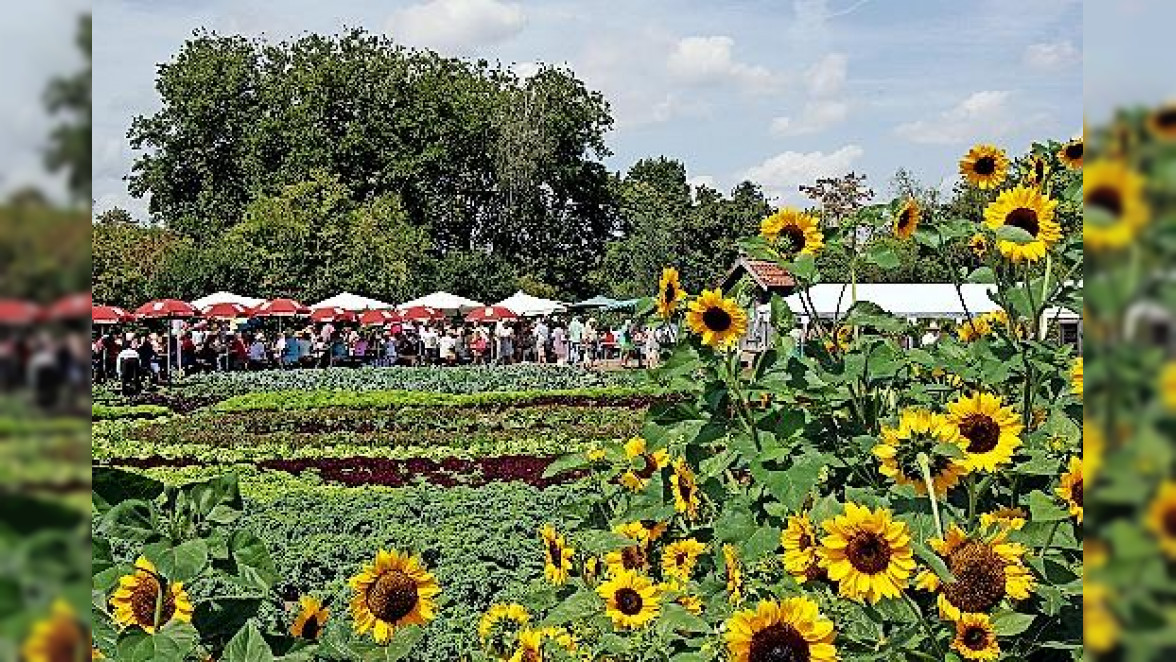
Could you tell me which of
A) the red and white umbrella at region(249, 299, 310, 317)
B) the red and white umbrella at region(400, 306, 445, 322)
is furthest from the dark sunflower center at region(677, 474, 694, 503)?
the red and white umbrella at region(400, 306, 445, 322)

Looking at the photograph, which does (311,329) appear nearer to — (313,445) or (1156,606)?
(313,445)

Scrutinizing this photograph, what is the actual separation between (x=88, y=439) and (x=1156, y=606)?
0.74 ft

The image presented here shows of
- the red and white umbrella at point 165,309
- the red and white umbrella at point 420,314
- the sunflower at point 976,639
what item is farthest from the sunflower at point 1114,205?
the red and white umbrella at point 420,314

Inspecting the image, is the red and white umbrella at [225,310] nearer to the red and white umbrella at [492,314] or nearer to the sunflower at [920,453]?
the red and white umbrella at [492,314]

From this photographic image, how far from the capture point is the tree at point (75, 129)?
28 centimetres

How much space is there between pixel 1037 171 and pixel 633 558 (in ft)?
4.52

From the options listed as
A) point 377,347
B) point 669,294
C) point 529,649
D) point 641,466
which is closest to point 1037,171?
point 669,294

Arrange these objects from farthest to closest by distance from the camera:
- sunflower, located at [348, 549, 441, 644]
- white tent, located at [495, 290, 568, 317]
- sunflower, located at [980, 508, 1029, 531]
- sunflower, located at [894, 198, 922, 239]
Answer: white tent, located at [495, 290, 568, 317]
sunflower, located at [894, 198, 922, 239]
sunflower, located at [348, 549, 441, 644]
sunflower, located at [980, 508, 1029, 531]

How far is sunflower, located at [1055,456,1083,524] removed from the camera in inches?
78.9

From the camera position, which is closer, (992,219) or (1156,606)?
(1156,606)

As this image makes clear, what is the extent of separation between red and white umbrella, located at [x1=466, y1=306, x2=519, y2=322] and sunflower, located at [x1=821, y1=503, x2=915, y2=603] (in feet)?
93.8

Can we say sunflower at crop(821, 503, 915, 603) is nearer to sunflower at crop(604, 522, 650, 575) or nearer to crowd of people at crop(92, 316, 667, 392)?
sunflower at crop(604, 522, 650, 575)

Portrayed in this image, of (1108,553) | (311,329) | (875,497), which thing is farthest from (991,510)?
(311,329)

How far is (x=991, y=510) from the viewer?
2512 millimetres
